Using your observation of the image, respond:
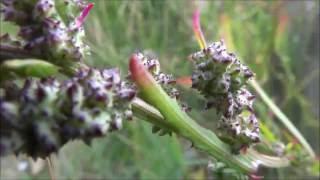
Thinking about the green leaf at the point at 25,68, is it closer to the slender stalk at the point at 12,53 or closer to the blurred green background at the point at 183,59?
the slender stalk at the point at 12,53

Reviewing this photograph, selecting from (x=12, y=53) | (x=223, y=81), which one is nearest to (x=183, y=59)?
(x=223, y=81)

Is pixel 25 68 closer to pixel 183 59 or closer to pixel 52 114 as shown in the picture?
pixel 52 114

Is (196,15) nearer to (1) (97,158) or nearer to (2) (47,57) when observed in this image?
(2) (47,57)

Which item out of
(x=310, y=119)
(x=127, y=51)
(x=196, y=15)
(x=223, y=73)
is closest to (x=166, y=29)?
(x=127, y=51)

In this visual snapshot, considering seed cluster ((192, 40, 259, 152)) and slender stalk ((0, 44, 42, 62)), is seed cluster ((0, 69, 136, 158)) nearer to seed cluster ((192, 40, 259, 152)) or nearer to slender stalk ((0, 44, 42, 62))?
slender stalk ((0, 44, 42, 62))

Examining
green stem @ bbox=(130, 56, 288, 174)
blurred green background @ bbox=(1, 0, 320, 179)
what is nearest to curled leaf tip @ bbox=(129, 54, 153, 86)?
green stem @ bbox=(130, 56, 288, 174)

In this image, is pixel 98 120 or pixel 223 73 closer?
pixel 98 120
